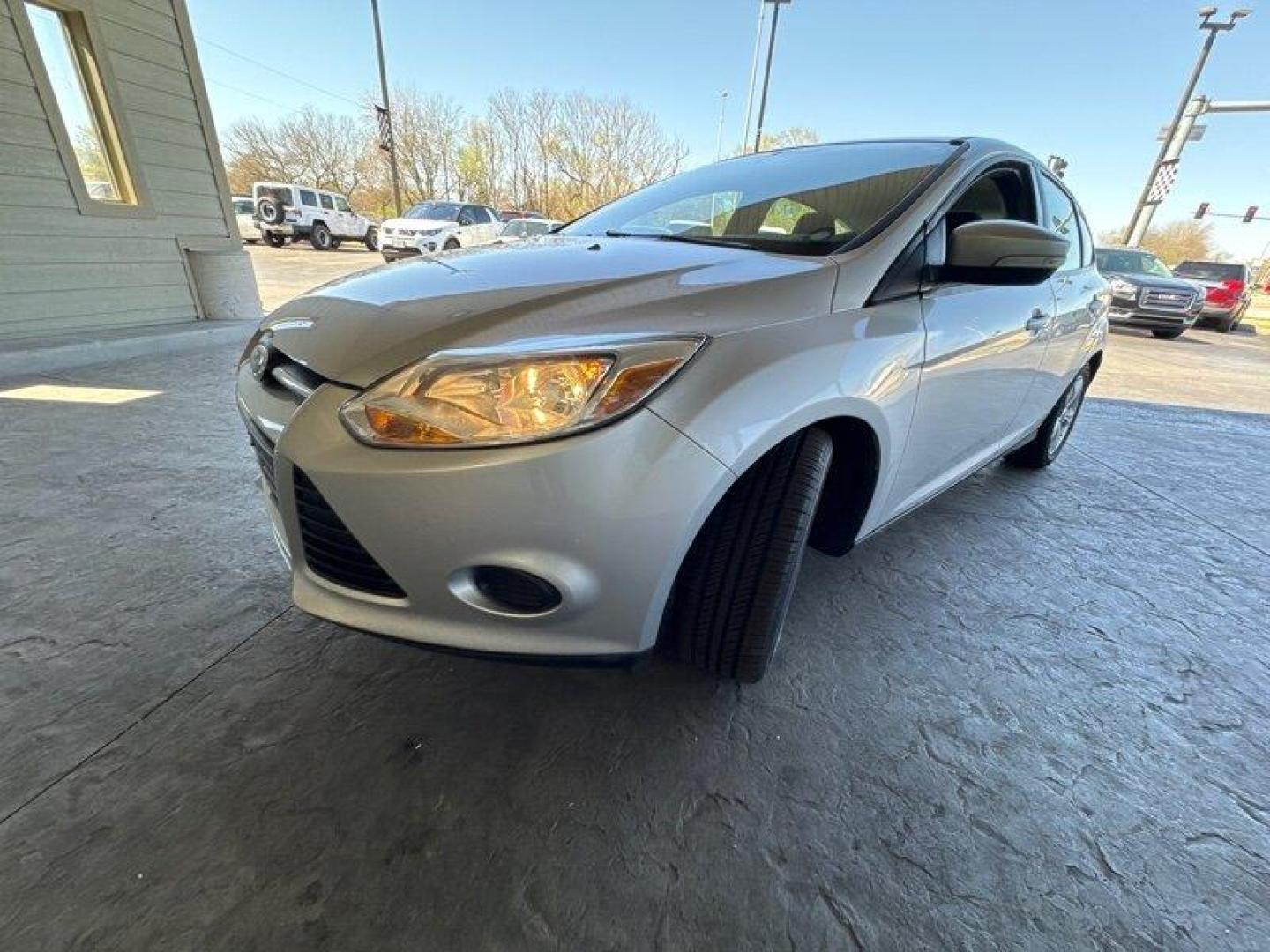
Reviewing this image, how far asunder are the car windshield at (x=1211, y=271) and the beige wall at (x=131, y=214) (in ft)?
60.4

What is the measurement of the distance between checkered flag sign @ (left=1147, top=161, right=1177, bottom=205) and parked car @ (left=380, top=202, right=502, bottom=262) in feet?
56.7

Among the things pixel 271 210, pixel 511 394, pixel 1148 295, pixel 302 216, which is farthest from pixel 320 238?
pixel 511 394

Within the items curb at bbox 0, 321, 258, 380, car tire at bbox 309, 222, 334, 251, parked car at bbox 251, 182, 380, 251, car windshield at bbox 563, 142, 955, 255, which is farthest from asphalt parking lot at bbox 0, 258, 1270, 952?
car tire at bbox 309, 222, 334, 251

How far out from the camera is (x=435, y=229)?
14656 mm

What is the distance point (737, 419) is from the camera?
112 cm

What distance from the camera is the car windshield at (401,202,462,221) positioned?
15492 millimetres

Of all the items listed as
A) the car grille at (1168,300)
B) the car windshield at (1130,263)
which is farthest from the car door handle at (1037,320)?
the car windshield at (1130,263)

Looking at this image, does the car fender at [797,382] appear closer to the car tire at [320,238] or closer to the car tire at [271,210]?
the car tire at [271,210]

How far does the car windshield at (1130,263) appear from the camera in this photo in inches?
446

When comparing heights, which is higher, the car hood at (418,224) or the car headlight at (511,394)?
the car headlight at (511,394)

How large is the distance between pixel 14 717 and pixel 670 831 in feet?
5.06

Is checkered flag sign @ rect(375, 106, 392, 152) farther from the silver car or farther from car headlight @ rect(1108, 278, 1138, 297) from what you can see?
the silver car

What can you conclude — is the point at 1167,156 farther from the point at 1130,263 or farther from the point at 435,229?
the point at 435,229

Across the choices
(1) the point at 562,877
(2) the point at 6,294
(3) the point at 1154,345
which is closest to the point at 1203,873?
(1) the point at 562,877
